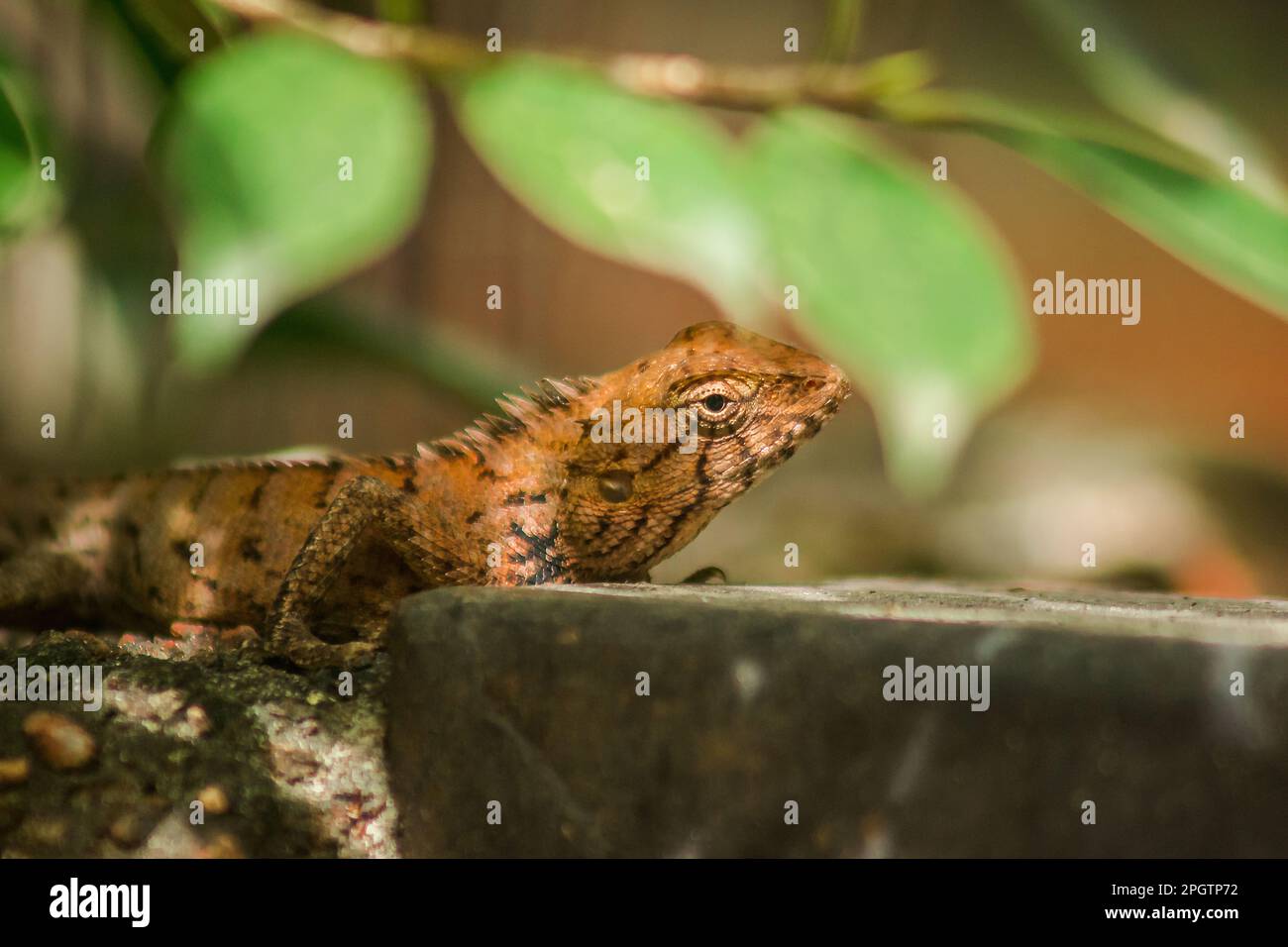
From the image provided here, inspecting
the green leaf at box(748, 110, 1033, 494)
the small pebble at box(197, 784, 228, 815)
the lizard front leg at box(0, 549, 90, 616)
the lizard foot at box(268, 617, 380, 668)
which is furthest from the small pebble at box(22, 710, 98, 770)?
the green leaf at box(748, 110, 1033, 494)

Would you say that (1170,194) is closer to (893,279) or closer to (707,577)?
(893,279)

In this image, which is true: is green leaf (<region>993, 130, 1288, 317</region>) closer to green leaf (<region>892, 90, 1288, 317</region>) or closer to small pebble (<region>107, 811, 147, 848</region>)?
green leaf (<region>892, 90, 1288, 317</region>)

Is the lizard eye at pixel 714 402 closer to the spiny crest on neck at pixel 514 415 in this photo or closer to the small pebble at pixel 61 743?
the spiny crest on neck at pixel 514 415

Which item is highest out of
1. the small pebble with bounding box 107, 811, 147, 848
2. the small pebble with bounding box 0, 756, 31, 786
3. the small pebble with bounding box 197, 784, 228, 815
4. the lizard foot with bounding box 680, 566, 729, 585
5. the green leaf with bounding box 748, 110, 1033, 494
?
the green leaf with bounding box 748, 110, 1033, 494

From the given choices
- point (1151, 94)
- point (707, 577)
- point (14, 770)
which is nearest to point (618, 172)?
point (707, 577)
